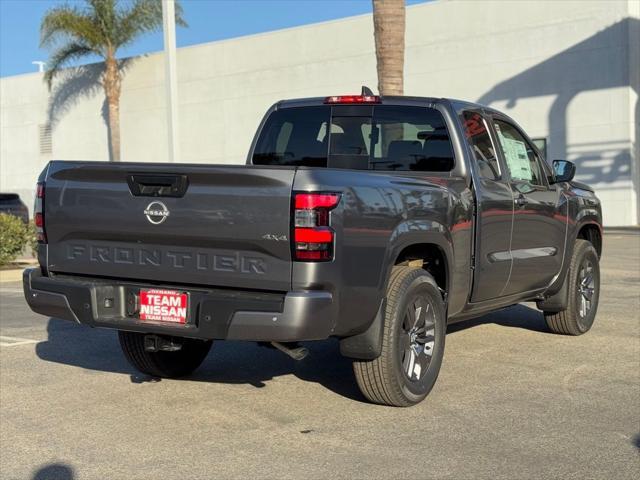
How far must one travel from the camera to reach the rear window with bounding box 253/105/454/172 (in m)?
6.47

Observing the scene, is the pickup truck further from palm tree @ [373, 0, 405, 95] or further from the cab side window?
palm tree @ [373, 0, 405, 95]

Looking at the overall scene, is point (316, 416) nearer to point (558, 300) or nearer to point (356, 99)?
point (356, 99)

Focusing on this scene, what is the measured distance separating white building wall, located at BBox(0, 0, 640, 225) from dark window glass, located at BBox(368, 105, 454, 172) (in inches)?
821

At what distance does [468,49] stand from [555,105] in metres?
3.47

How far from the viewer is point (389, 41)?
15.2 meters

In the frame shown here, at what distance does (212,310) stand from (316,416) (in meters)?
1.08

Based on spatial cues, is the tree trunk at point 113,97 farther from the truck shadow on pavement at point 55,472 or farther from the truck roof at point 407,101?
the truck shadow on pavement at point 55,472

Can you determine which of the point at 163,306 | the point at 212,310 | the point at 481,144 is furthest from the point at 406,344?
the point at 481,144

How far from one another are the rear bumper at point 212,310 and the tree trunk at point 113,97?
3109 centimetres

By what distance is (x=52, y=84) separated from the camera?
134 feet

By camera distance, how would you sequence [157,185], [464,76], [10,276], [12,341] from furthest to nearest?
1. [464,76]
2. [10,276]
3. [12,341]
4. [157,185]

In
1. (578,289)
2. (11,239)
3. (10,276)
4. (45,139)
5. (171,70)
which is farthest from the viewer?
(45,139)

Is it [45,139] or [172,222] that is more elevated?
[45,139]

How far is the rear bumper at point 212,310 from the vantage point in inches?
189
